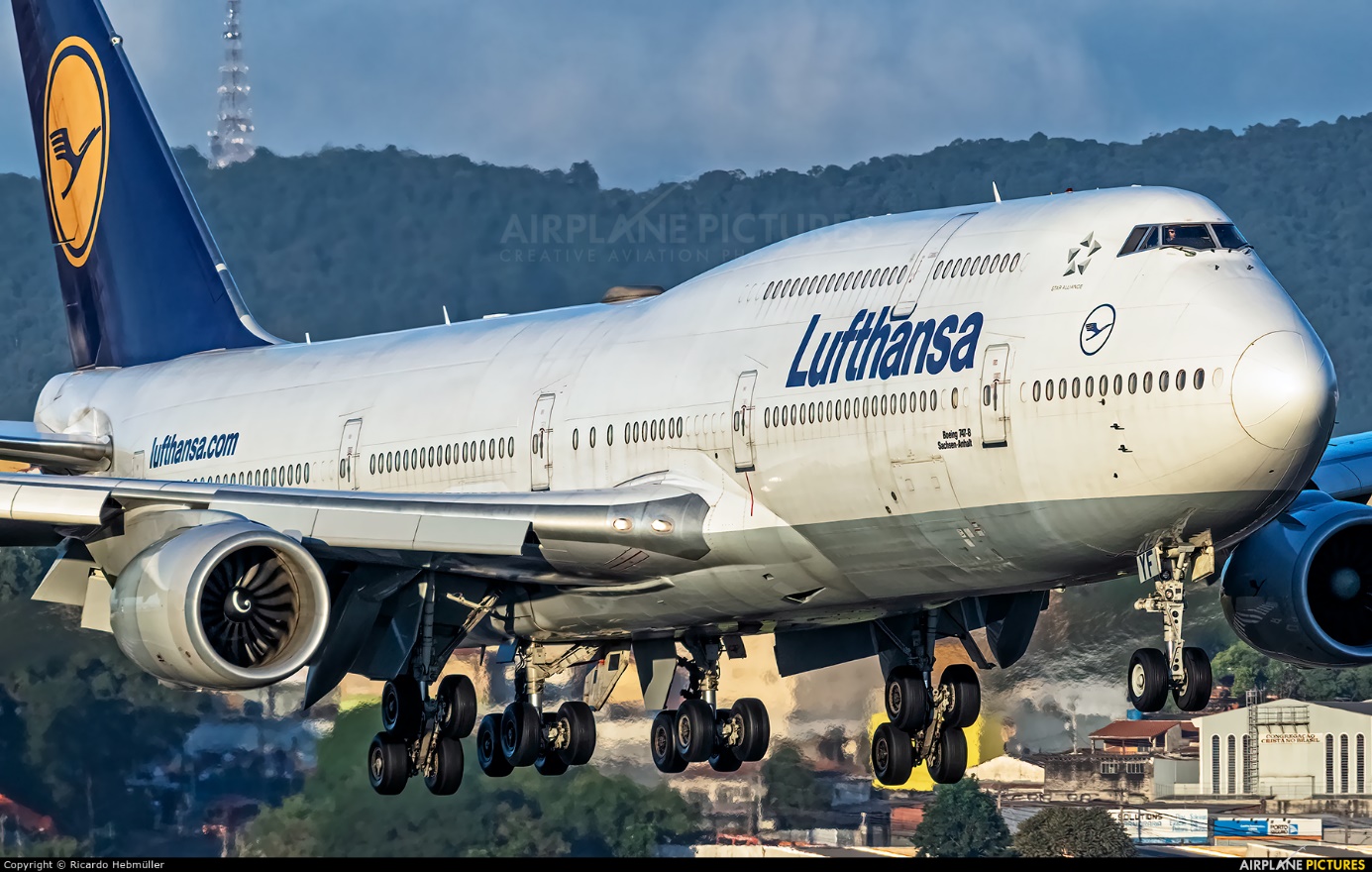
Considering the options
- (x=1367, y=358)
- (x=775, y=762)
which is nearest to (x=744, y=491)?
(x=775, y=762)

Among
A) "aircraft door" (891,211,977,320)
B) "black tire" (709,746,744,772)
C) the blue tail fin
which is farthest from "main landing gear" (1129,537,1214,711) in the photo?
the blue tail fin

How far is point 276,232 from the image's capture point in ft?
360

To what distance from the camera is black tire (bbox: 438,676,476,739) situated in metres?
32.1

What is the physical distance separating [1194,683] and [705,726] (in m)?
9.54

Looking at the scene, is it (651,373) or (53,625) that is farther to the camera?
(53,625)

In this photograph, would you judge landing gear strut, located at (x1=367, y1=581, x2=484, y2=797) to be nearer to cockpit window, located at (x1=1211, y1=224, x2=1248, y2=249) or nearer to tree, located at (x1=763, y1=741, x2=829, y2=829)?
tree, located at (x1=763, y1=741, x2=829, y2=829)

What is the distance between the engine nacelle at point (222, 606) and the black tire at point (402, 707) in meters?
3.30

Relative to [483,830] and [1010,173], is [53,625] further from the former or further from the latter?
[1010,173]

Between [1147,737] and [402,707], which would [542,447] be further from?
[1147,737]

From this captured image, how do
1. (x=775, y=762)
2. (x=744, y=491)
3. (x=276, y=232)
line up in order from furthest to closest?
(x=276, y=232), (x=775, y=762), (x=744, y=491)

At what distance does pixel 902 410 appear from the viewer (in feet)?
81.3

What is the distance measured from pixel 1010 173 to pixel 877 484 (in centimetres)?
12784

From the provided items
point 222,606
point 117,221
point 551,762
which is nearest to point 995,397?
point 222,606

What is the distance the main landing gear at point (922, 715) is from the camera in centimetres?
3059
